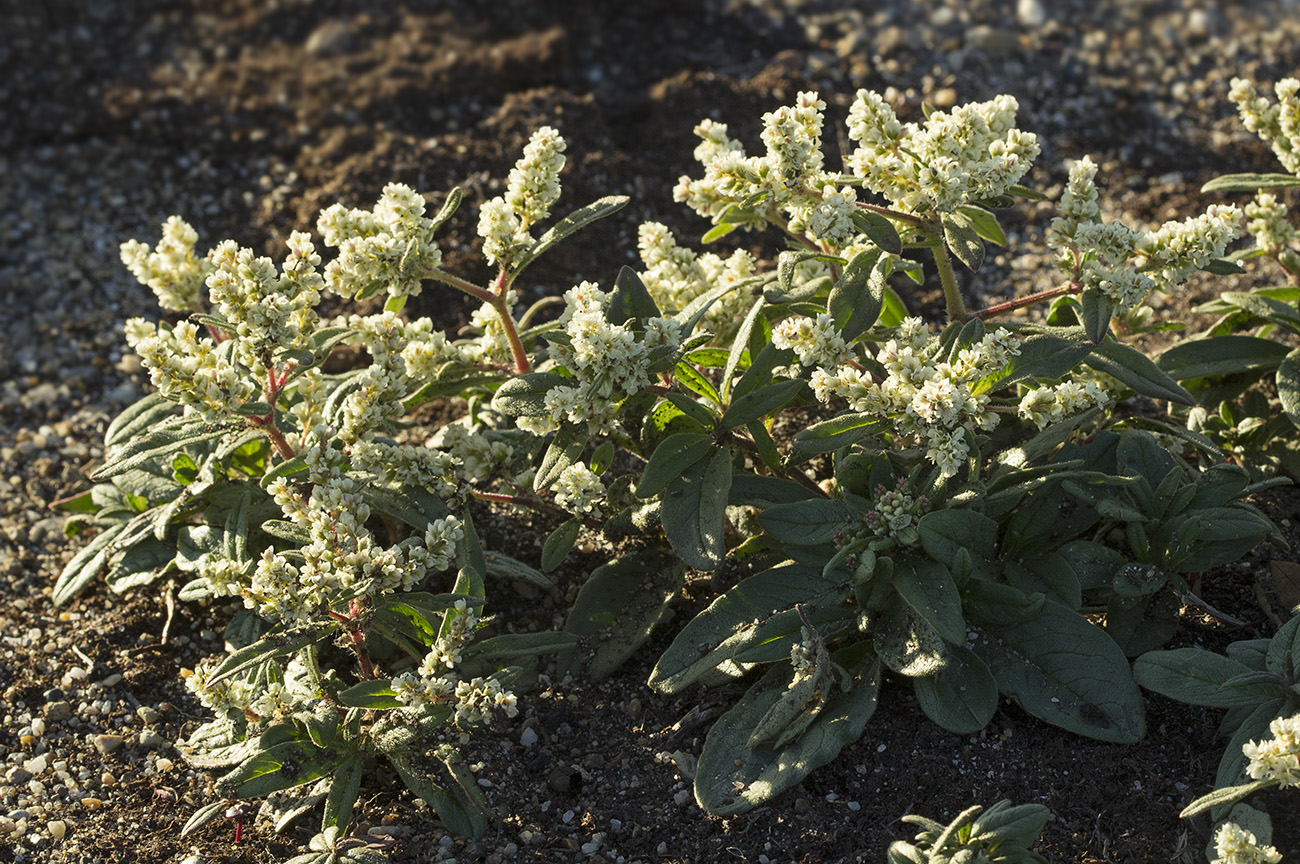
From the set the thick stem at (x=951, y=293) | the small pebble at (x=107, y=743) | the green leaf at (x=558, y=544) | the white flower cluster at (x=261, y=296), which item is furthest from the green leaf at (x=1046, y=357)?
the small pebble at (x=107, y=743)

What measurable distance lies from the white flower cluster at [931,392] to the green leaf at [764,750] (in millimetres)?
648

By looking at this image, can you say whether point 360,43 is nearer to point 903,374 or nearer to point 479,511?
point 479,511

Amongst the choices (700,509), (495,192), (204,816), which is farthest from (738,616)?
(495,192)

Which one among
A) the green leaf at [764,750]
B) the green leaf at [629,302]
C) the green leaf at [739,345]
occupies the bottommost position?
the green leaf at [764,750]

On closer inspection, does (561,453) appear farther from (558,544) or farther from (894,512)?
(894,512)

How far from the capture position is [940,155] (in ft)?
9.94

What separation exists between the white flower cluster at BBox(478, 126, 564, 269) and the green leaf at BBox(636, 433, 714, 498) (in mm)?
680

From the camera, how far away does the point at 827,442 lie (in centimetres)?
306

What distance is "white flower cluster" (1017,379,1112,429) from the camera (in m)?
3.00

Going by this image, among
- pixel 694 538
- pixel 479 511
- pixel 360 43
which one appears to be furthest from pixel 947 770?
pixel 360 43

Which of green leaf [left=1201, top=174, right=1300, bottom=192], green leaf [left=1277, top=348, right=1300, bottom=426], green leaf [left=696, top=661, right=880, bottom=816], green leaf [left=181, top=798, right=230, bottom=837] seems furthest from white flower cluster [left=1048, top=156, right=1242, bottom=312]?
green leaf [left=181, top=798, right=230, bottom=837]

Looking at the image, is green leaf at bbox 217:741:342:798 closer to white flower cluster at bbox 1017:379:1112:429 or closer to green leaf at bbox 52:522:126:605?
green leaf at bbox 52:522:126:605

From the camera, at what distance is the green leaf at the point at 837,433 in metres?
3.06

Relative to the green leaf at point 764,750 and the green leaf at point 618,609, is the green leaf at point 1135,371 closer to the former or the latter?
the green leaf at point 764,750
